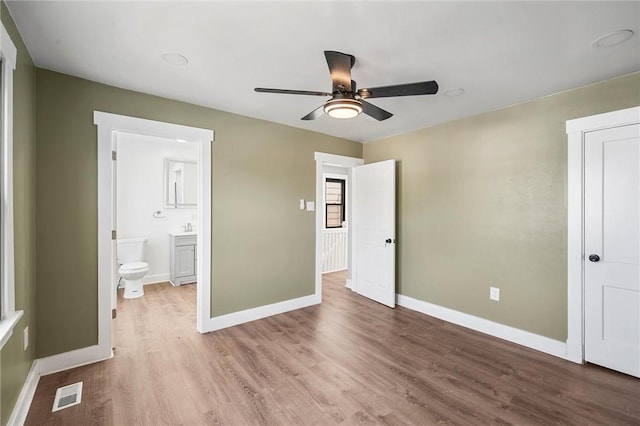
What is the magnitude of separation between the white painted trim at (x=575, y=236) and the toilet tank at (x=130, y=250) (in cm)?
560

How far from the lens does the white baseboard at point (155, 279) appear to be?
16.7 feet

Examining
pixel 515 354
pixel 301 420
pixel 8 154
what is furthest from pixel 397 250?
pixel 8 154

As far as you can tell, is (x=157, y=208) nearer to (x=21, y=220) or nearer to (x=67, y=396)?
(x=21, y=220)

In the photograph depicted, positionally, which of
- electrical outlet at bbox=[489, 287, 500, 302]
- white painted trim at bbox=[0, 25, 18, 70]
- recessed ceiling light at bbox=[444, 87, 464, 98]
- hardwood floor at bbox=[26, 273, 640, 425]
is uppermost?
recessed ceiling light at bbox=[444, 87, 464, 98]

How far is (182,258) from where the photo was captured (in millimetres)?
5074

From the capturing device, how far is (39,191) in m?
2.38

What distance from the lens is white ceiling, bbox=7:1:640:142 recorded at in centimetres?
166

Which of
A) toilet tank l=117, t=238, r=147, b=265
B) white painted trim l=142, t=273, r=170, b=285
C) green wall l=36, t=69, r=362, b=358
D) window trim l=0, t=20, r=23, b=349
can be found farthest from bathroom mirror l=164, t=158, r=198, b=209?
window trim l=0, t=20, r=23, b=349

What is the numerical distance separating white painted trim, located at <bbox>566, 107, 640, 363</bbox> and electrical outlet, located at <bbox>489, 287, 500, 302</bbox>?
60cm

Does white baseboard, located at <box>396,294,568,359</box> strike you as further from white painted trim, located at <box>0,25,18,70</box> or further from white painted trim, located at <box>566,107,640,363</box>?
white painted trim, located at <box>0,25,18,70</box>

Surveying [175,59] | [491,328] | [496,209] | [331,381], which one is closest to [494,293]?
[491,328]

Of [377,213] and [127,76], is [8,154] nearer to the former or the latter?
[127,76]

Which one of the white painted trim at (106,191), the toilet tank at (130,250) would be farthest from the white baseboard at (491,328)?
the toilet tank at (130,250)

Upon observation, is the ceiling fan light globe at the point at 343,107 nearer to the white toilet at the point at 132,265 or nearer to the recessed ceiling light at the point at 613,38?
the recessed ceiling light at the point at 613,38
